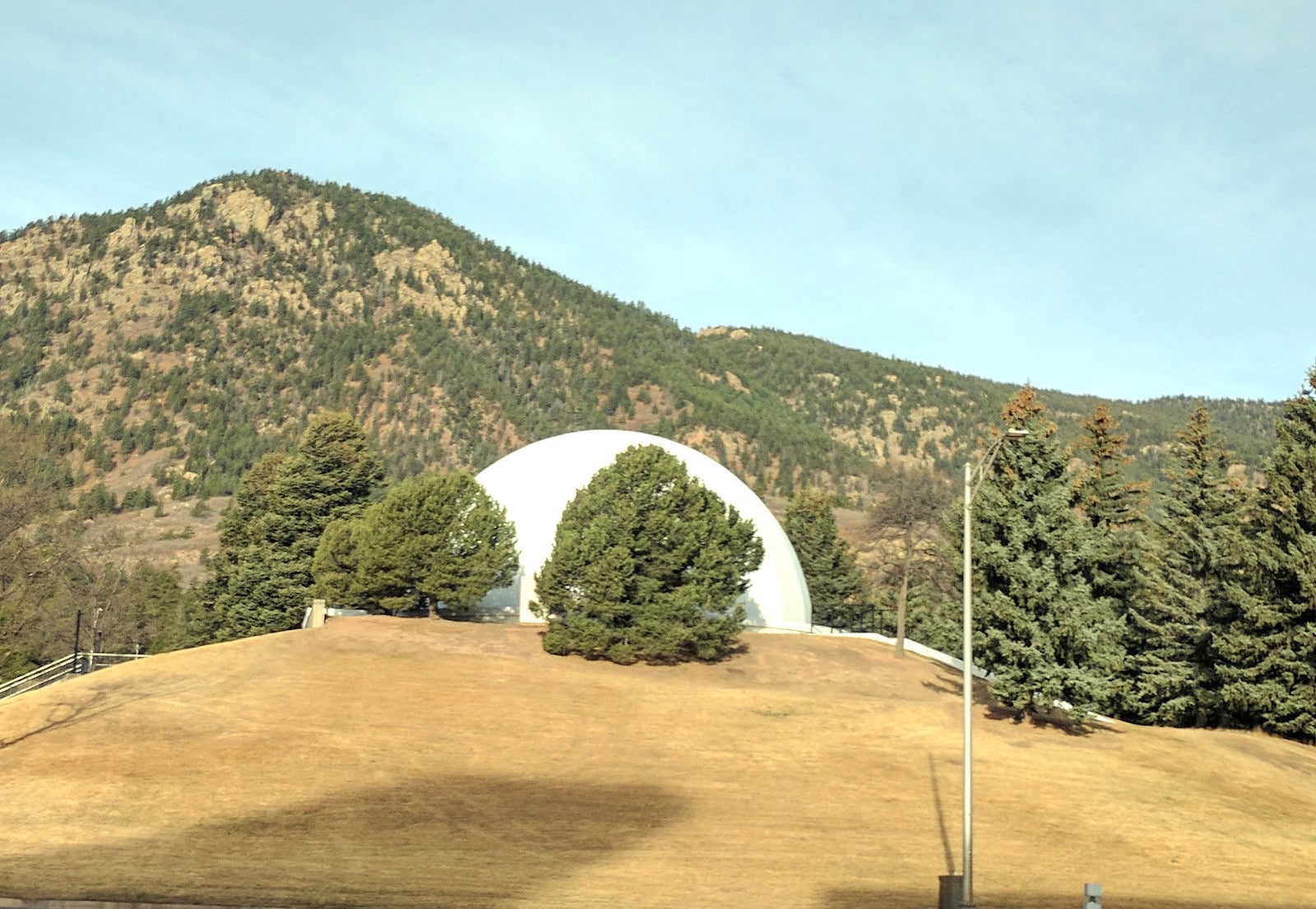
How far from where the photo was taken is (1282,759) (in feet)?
133

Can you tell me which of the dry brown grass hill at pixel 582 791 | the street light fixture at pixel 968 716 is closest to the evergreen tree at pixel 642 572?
the dry brown grass hill at pixel 582 791

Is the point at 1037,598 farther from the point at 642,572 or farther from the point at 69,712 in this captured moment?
the point at 69,712

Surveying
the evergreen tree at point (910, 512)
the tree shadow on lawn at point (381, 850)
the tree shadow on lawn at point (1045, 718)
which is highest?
the evergreen tree at point (910, 512)

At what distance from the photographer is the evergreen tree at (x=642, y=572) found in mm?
47906

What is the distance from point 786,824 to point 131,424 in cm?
15932

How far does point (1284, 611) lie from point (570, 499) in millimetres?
30391

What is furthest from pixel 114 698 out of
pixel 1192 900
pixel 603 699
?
pixel 1192 900

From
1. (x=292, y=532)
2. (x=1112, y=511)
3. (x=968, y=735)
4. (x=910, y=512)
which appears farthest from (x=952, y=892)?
(x=292, y=532)

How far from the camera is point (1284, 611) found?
148ft

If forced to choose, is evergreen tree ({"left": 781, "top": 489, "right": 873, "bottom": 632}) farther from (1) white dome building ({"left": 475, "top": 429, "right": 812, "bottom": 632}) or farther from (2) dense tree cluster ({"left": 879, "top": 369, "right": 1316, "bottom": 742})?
(2) dense tree cluster ({"left": 879, "top": 369, "right": 1316, "bottom": 742})

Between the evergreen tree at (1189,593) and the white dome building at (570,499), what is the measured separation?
56.3 ft

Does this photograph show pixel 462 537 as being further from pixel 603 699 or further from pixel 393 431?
pixel 393 431

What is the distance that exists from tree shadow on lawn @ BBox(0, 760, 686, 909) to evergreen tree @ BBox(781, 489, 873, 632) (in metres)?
52.5

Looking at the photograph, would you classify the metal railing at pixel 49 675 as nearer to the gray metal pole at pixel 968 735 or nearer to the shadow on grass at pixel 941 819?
the shadow on grass at pixel 941 819
